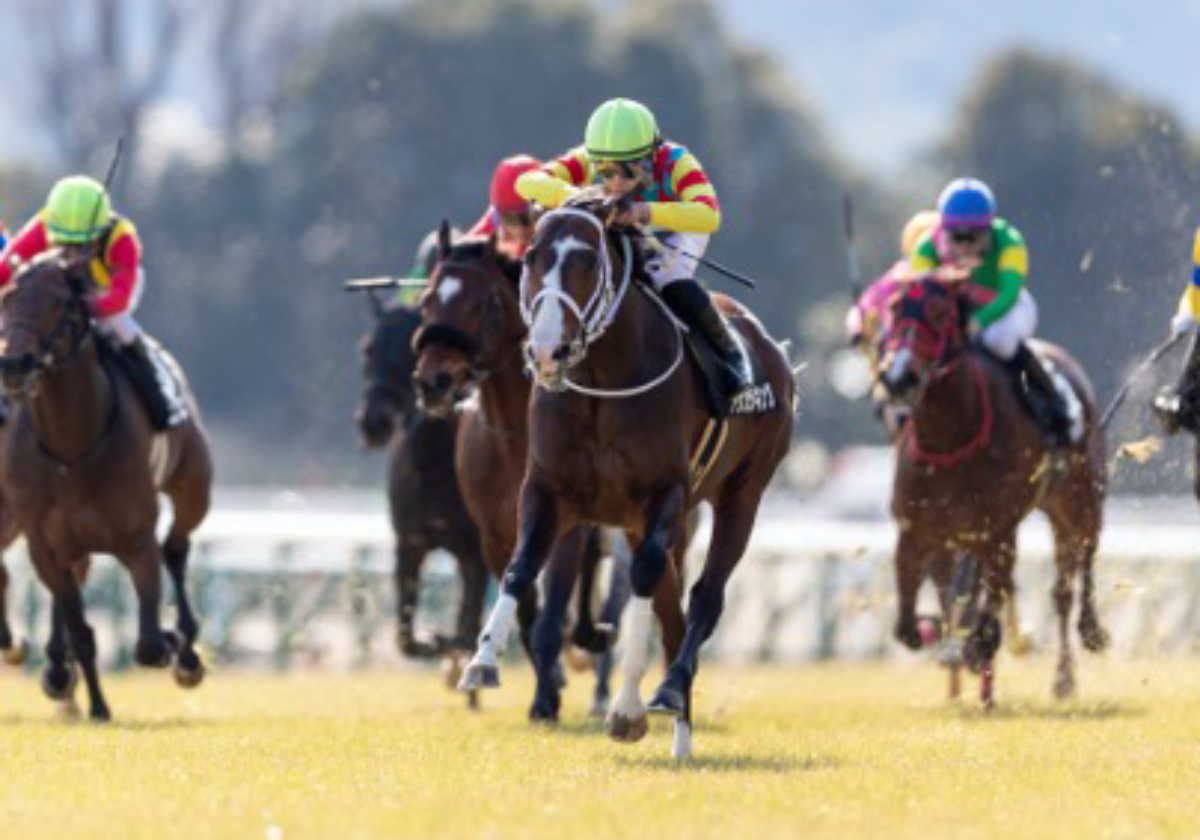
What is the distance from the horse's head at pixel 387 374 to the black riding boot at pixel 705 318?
495 cm

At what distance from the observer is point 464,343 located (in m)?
14.6

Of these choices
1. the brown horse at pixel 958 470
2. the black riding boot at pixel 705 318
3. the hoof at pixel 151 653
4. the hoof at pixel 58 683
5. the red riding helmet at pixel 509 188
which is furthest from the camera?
the brown horse at pixel 958 470

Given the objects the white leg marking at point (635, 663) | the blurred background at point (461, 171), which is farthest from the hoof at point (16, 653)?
the blurred background at point (461, 171)

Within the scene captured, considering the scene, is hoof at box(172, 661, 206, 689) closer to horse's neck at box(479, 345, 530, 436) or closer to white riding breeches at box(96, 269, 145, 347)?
white riding breeches at box(96, 269, 145, 347)

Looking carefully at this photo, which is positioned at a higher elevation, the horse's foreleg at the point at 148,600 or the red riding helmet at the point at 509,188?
the red riding helmet at the point at 509,188

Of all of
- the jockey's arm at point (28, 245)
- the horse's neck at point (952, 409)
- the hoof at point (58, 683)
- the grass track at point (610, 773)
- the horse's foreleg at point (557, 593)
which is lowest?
the hoof at point (58, 683)

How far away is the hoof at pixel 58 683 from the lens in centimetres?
1630

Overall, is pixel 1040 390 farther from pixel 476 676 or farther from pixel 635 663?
pixel 476 676

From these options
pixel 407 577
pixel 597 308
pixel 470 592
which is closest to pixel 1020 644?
pixel 470 592

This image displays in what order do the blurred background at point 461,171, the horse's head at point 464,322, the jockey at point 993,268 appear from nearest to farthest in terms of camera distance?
the horse's head at point 464,322 → the jockey at point 993,268 → the blurred background at point 461,171

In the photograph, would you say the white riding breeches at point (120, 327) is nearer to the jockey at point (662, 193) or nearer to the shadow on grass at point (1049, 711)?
the jockey at point (662, 193)

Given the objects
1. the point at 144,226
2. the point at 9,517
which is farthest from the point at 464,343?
the point at 144,226

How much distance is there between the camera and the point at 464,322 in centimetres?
1470

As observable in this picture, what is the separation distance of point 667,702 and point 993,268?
5.92 metres
